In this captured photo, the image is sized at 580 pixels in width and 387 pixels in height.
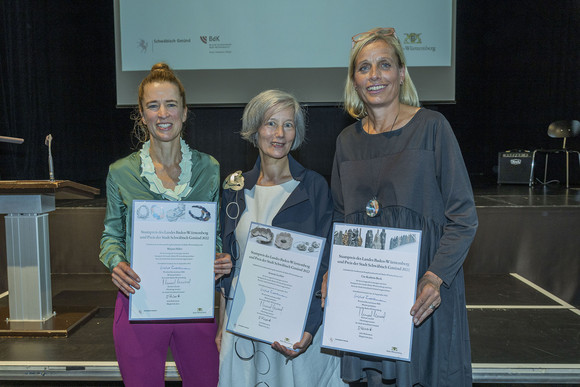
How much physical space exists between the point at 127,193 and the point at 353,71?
929 mm

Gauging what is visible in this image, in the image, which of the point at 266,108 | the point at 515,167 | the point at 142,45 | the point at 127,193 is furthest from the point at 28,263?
the point at 515,167

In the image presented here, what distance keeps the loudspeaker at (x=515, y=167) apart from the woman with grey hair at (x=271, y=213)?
5.17m

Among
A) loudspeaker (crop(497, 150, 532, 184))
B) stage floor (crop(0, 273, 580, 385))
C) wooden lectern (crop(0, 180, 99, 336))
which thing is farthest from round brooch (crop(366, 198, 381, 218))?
loudspeaker (crop(497, 150, 532, 184))

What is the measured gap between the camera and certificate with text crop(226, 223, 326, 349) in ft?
5.16

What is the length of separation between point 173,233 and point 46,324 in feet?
4.65

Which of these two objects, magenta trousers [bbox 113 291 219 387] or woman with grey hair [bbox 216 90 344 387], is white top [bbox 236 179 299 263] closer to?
woman with grey hair [bbox 216 90 344 387]

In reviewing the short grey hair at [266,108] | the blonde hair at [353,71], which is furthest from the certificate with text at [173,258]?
the blonde hair at [353,71]

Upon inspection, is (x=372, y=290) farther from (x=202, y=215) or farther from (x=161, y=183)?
(x=161, y=183)

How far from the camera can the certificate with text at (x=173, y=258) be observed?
5.37 feet

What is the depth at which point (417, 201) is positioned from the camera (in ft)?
4.91

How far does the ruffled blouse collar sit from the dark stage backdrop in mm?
4381

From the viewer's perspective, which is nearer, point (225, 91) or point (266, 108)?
point (266, 108)

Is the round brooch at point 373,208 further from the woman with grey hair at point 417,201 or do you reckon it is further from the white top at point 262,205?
the white top at point 262,205

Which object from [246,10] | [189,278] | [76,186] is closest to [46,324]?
[76,186]
